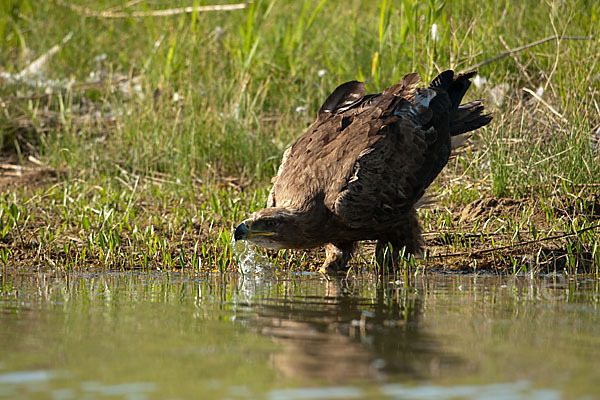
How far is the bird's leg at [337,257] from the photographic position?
20.0 ft

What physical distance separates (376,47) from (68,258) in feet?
15.9

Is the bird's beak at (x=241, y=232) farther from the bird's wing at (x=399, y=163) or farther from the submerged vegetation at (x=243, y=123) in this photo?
the bird's wing at (x=399, y=163)

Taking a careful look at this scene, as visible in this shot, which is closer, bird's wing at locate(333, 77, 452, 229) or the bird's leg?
bird's wing at locate(333, 77, 452, 229)

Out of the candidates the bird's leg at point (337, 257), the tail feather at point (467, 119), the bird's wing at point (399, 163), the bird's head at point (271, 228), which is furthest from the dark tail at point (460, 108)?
the bird's head at point (271, 228)

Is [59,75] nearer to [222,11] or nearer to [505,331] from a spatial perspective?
[222,11]

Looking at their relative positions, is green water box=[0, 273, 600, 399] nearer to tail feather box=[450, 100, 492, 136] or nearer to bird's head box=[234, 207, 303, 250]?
bird's head box=[234, 207, 303, 250]

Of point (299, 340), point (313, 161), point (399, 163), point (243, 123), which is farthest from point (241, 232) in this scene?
point (243, 123)

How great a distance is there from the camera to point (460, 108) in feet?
22.4

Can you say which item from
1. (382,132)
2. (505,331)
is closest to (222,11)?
(382,132)

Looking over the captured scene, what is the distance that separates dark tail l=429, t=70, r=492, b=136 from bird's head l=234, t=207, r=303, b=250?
1.72 m

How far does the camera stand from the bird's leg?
609cm

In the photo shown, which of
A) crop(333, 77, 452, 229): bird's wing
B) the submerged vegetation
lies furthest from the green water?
the submerged vegetation

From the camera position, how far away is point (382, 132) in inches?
238

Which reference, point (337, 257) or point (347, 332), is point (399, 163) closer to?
point (337, 257)
